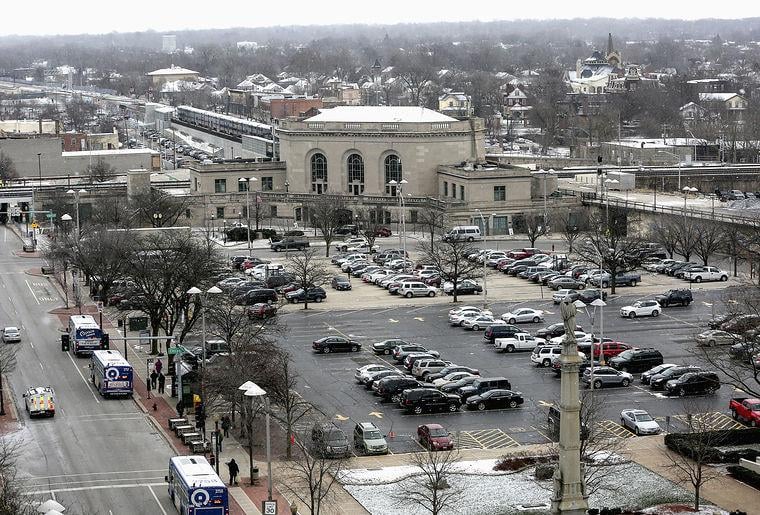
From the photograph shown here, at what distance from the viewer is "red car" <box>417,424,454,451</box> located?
50062 mm

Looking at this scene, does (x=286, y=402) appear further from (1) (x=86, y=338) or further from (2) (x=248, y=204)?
(2) (x=248, y=204)

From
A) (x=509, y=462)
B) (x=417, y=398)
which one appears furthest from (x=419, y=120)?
(x=509, y=462)

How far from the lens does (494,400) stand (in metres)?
55.5

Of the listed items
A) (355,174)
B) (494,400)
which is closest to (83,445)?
(494,400)

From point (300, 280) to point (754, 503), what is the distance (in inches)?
1497

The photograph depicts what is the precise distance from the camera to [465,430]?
5284cm

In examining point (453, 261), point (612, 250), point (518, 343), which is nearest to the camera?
point (518, 343)

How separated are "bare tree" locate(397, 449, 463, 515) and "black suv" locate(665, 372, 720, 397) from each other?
1261 cm

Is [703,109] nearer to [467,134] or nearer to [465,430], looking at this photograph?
[467,134]

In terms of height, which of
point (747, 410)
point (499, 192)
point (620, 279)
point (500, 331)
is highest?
point (499, 192)

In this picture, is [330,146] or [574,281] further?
[330,146]

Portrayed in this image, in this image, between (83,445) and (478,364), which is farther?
(478,364)

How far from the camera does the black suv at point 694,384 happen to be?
188 ft

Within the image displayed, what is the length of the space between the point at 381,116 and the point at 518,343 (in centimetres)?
5012
